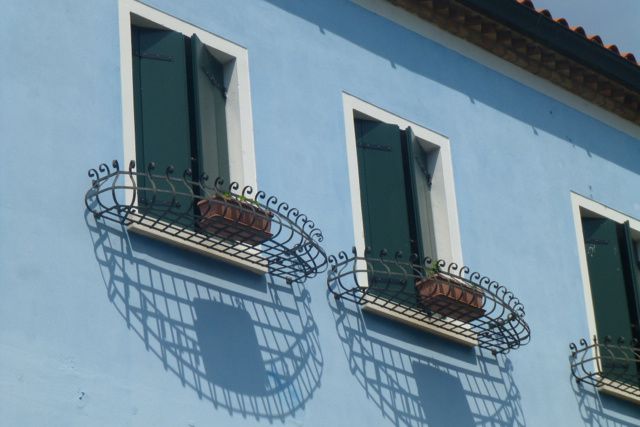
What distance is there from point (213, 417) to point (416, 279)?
2315mm

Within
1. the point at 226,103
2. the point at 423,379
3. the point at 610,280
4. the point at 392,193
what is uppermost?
the point at 226,103

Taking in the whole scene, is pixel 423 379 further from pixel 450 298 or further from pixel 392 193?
pixel 392 193

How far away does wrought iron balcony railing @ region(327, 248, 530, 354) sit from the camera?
11375mm

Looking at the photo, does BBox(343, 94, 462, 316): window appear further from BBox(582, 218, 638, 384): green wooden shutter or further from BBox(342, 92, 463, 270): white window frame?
BBox(582, 218, 638, 384): green wooden shutter

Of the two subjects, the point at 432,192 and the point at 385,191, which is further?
the point at 432,192

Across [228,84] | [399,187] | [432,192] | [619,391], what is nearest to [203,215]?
[228,84]

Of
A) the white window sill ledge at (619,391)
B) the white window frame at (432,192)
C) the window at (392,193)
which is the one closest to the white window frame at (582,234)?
the white window sill ledge at (619,391)

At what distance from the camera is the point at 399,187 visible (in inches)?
480

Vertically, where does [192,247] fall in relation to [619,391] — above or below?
above

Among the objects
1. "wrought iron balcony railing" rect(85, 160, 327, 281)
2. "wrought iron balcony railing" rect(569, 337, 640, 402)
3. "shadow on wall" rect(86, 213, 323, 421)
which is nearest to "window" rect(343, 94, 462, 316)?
"wrought iron balcony railing" rect(85, 160, 327, 281)

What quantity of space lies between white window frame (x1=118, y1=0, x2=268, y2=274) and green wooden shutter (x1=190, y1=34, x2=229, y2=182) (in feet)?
0.18

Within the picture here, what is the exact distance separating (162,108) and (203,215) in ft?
2.90

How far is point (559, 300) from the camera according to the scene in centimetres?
1313

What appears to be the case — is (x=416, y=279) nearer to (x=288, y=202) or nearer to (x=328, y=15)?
(x=288, y=202)
